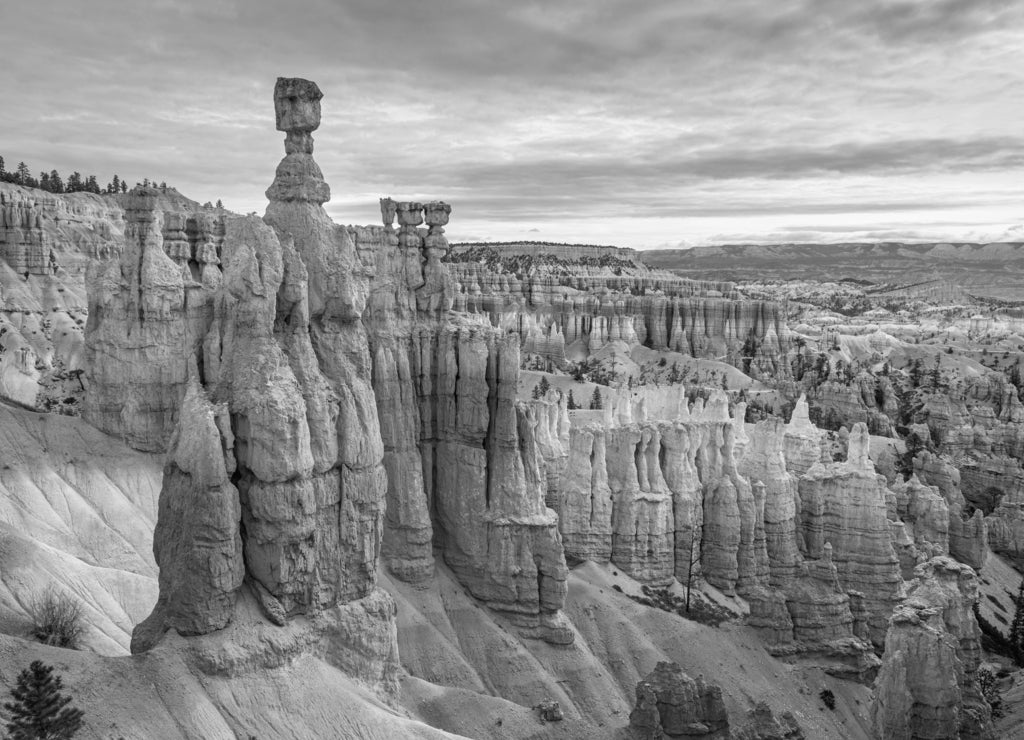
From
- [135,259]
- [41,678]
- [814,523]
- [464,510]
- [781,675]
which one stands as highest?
[135,259]

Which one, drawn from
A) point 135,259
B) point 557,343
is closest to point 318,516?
point 135,259

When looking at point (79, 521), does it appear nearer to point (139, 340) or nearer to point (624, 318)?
point (139, 340)

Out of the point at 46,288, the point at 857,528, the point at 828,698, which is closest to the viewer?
the point at 828,698

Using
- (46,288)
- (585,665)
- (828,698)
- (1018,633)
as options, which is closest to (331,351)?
(585,665)

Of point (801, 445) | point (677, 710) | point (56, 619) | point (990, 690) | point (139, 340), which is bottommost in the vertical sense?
point (990, 690)

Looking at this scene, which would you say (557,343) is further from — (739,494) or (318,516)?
(318,516)

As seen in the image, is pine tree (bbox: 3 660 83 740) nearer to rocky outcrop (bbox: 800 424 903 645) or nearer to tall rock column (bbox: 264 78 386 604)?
tall rock column (bbox: 264 78 386 604)

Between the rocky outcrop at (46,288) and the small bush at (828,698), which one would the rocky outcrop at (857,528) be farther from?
the rocky outcrop at (46,288)
